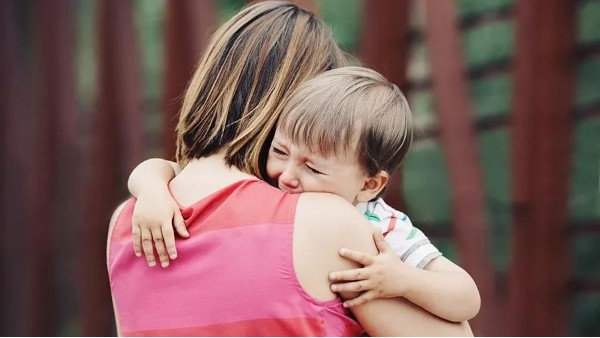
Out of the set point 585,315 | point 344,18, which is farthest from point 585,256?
point 344,18

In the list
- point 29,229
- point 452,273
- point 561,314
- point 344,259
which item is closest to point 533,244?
point 561,314

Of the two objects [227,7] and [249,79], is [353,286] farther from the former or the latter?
[227,7]

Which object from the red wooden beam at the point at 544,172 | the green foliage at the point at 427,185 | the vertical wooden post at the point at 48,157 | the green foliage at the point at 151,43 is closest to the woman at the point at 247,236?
the red wooden beam at the point at 544,172

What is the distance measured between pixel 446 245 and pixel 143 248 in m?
1.68

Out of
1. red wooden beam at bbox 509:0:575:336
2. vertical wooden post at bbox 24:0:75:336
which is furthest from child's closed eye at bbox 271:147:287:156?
vertical wooden post at bbox 24:0:75:336

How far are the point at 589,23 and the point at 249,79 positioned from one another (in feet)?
4.66

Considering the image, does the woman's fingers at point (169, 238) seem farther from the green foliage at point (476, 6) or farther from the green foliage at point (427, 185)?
the green foliage at point (476, 6)

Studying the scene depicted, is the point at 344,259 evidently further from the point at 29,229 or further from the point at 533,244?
the point at 29,229

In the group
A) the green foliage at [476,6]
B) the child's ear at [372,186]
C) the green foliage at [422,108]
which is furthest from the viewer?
the green foliage at [422,108]

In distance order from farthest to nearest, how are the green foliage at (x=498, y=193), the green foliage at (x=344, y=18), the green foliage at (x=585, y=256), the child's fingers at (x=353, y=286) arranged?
1. the green foliage at (x=344, y=18)
2. the green foliage at (x=498, y=193)
3. the green foliage at (x=585, y=256)
4. the child's fingers at (x=353, y=286)

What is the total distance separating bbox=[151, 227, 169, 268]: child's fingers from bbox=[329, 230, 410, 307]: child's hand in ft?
0.81

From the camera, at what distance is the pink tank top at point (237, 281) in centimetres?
126

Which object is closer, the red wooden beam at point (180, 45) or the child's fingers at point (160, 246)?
the child's fingers at point (160, 246)

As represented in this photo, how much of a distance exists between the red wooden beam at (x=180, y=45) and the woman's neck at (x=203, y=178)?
2194mm
